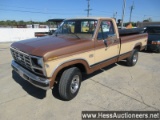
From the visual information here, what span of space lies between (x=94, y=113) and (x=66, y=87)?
2.83ft

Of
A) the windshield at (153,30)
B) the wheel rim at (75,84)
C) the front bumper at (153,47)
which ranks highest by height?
the windshield at (153,30)

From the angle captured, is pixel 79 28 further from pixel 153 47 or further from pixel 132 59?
pixel 153 47

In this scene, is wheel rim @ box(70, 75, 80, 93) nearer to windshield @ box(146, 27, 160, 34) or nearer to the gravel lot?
the gravel lot

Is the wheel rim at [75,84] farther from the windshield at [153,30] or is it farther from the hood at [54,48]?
the windshield at [153,30]

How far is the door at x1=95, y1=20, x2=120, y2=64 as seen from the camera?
14.5ft

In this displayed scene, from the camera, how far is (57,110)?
3541 millimetres

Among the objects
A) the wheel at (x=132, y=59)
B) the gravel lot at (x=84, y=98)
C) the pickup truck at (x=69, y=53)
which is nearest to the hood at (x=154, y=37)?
the wheel at (x=132, y=59)

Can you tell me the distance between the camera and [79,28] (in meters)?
4.70

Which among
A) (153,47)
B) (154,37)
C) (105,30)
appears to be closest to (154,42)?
(153,47)

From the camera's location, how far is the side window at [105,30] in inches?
178

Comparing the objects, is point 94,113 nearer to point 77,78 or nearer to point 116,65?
point 77,78

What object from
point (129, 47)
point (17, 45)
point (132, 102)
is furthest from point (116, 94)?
point (17, 45)

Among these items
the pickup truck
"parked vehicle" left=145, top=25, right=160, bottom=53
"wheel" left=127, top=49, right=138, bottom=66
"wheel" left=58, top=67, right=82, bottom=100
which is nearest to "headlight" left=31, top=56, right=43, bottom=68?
the pickup truck

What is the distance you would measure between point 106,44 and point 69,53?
1524mm
